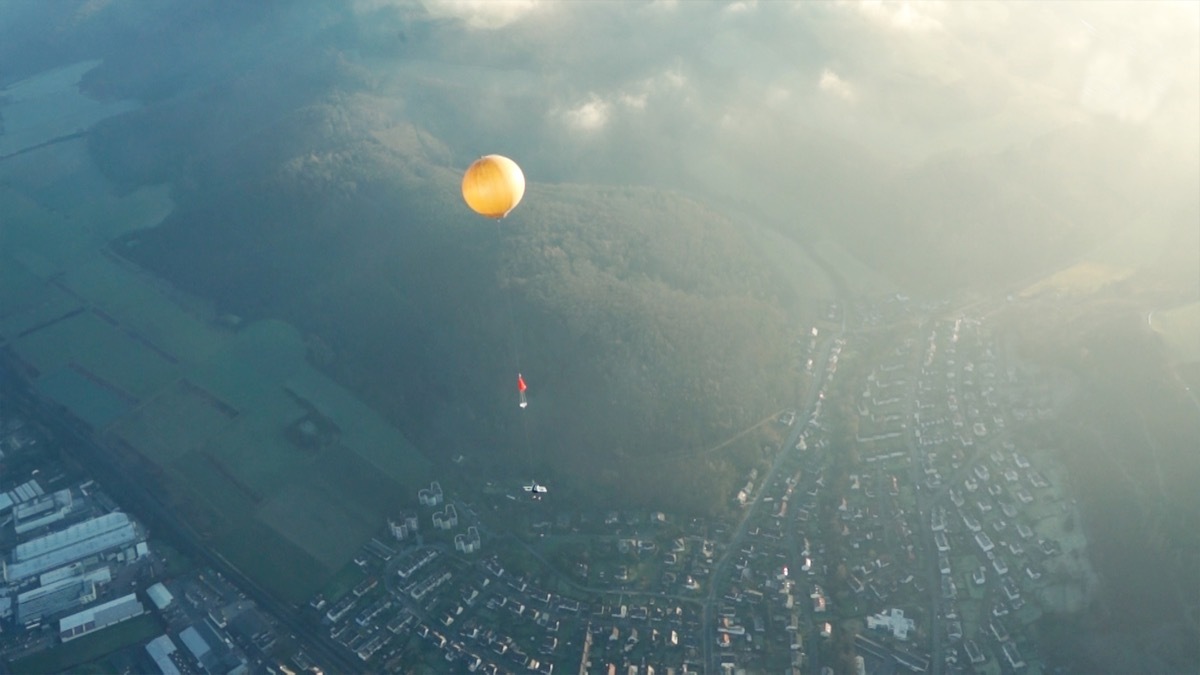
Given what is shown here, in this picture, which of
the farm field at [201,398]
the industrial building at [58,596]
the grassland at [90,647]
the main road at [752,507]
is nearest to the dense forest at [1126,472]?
the main road at [752,507]

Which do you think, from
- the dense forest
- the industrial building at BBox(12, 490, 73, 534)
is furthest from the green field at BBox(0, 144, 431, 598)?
the dense forest

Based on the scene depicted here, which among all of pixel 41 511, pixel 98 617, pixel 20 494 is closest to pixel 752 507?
pixel 98 617

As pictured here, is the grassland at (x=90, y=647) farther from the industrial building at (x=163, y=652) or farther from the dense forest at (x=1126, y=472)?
the dense forest at (x=1126, y=472)

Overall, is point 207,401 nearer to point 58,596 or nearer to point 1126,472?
point 58,596

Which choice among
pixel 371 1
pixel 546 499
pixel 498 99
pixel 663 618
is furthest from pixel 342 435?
pixel 371 1

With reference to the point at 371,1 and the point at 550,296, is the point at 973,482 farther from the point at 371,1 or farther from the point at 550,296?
the point at 371,1
